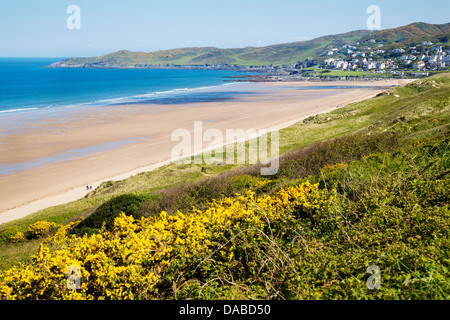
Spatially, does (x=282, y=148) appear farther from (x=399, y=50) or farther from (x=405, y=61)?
(x=399, y=50)

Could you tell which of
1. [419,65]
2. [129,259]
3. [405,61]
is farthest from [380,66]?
[129,259]

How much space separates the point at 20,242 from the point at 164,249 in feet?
39.7

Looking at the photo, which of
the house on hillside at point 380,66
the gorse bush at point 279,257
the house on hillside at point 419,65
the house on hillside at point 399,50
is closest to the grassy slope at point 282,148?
the gorse bush at point 279,257

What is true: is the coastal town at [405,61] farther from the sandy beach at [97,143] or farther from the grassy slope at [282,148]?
the grassy slope at [282,148]

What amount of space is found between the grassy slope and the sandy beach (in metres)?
3.45

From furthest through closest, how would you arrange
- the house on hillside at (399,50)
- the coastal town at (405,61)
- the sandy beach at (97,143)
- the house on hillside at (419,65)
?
the house on hillside at (399,50) → the coastal town at (405,61) → the house on hillside at (419,65) → the sandy beach at (97,143)

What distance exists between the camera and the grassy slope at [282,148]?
48.4 feet

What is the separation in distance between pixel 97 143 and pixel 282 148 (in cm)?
2124

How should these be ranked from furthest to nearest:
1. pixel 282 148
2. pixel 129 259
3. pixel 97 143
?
pixel 97 143, pixel 282 148, pixel 129 259

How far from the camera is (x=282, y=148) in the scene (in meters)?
28.3

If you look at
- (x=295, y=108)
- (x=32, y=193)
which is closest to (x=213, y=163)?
(x=32, y=193)

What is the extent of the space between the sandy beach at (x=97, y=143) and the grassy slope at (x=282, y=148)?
11.3 ft

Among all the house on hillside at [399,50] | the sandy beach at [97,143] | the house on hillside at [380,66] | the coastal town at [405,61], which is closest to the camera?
the sandy beach at [97,143]
